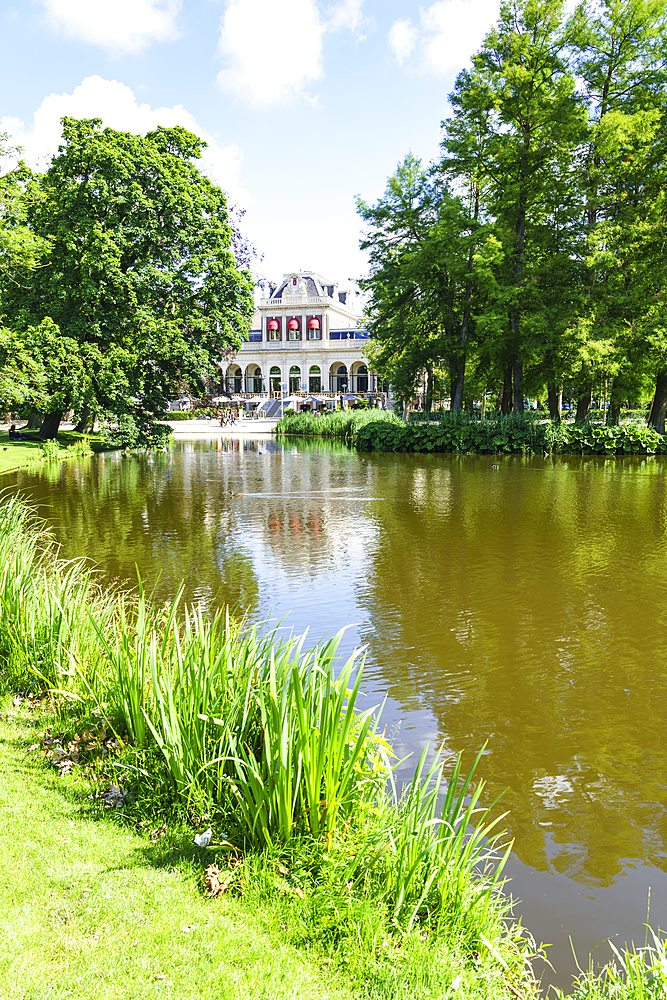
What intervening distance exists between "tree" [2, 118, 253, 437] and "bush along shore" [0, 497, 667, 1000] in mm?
Result: 23503

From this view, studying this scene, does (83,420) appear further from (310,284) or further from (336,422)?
(310,284)

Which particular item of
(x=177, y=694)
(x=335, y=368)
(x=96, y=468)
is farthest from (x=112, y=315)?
(x=335, y=368)

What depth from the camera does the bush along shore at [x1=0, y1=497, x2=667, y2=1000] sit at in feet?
9.34

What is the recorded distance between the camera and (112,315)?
1078 inches

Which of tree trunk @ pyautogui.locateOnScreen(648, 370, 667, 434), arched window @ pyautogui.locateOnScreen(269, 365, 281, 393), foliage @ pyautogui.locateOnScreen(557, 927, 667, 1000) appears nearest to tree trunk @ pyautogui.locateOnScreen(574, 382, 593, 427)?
tree trunk @ pyautogui.locateOnScreen(648, 370, 667, 434)

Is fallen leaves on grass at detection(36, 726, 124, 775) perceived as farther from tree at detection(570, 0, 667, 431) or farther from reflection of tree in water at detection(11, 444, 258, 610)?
tree at detection(570, 0, 667, 431)

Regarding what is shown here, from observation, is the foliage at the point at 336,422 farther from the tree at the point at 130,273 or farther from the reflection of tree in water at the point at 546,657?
the reflection of tree in water at the point at 546,657

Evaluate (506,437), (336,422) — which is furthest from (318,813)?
(336,422)

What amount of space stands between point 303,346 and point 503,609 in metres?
85.6

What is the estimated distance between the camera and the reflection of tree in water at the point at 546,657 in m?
4.35

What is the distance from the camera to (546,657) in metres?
6.94

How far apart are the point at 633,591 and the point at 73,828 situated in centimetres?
767

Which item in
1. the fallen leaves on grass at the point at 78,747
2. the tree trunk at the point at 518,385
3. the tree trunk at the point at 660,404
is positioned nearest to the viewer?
the fallen leaves on grass at the point at 78,747

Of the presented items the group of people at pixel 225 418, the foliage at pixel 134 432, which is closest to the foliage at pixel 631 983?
the foliage at pixel 134 432
